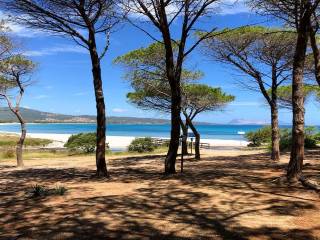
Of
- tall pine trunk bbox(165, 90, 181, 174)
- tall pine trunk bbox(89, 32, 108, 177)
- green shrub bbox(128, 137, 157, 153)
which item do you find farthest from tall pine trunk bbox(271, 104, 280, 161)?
green shrub bbox(128, 137, 157, 153)

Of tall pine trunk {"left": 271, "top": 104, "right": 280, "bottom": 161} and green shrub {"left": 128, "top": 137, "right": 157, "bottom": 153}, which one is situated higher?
tall pine trunk {"left": 271, "top": 104, "right": 280, "bottom": 161}

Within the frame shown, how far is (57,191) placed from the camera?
34.1ft

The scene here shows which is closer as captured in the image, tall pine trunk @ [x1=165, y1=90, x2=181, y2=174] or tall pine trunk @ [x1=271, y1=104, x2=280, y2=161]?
tall pine trunk @ [x1=165, y1=90, x2=181, y2=174]

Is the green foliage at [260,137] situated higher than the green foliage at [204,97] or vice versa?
the green foliage at [204,97]

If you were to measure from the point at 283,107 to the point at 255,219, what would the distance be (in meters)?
30.6

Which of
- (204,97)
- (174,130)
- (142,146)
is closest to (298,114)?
(174,130)

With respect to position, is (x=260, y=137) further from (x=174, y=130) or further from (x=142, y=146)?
(x=174, y=130)

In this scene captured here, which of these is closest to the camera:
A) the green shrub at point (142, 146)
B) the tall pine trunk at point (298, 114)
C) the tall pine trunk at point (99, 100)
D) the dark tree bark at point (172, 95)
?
the tall pine trunk at point (298, 114)

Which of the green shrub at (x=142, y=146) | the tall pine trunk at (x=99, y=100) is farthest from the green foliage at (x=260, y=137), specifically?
the tall pine trunk at (x=99, y=100)

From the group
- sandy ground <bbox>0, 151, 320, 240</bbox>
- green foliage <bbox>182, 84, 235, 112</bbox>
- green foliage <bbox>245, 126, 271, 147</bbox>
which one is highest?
green foliage <bbox>182, 84, 235, 112</bbox>

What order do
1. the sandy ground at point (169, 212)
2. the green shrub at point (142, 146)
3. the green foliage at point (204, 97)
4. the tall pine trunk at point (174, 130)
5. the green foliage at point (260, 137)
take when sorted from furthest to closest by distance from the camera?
1. the green foliage at point (260, 137)
2. the green shrub at point (142, 146)
3. the green foliage at point (204, 97)
4. the tall pine trunk at point (174, 130)
5. the sandy ground at point (169, 212)

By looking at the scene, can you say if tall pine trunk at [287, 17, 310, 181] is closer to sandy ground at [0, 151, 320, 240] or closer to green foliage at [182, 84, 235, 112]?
sandy ground at [0, 151, 320, 240]

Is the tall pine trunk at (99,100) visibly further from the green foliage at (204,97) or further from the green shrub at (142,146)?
the green shrub at (142,146)

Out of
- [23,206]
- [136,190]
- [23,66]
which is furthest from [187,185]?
[23,66]
